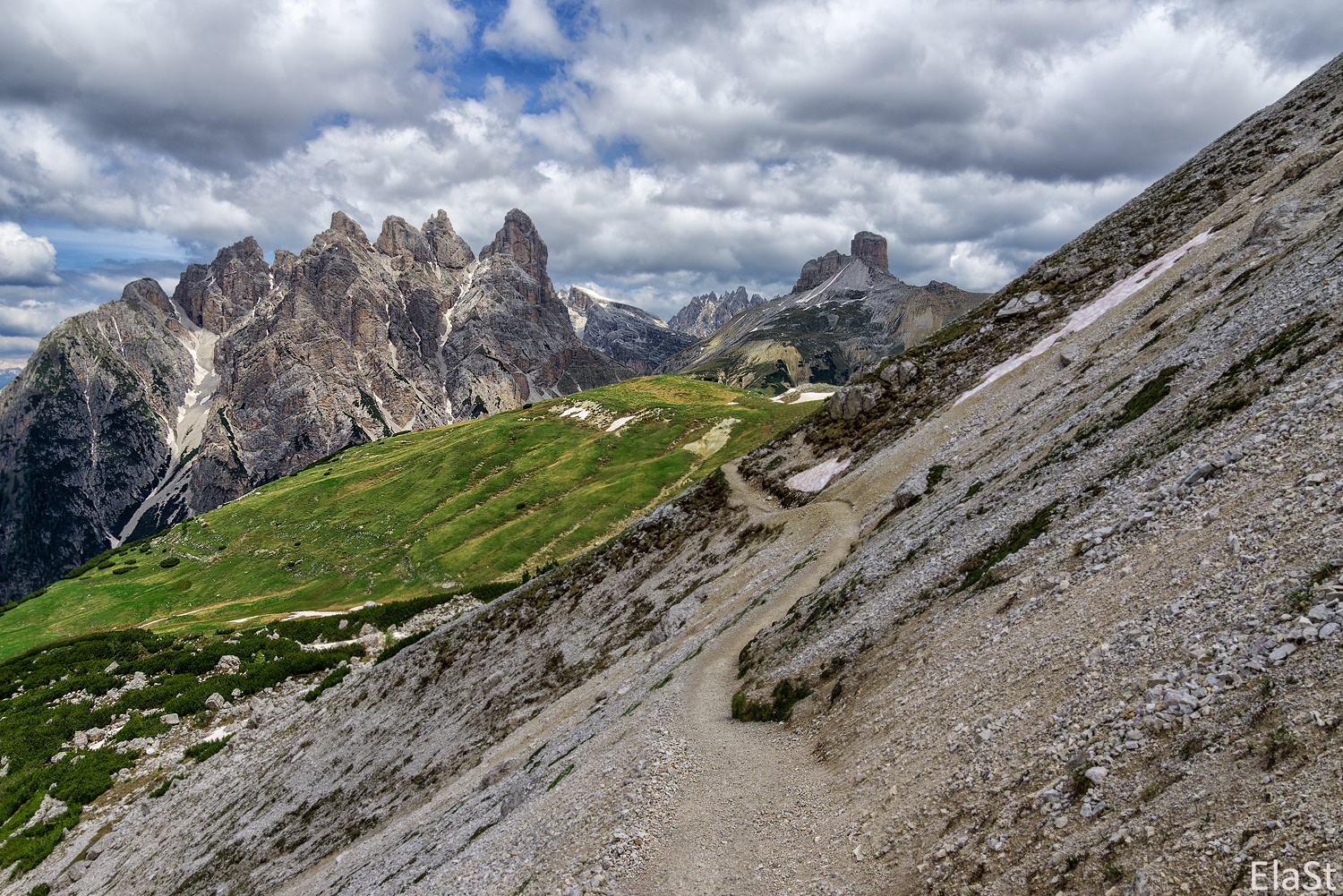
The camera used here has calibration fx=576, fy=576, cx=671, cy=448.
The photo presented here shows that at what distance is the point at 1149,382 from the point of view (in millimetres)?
26359

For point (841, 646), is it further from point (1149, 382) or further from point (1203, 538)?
point (1149, 382)

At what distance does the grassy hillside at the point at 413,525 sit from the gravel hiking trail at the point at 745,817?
76453 mm

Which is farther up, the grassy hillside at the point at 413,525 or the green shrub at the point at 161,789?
the grassy hillside at the point at 413,525

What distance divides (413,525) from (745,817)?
11924cm

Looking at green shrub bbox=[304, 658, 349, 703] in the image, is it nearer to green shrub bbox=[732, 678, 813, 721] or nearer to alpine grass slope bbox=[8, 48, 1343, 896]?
alpine grass slope bbox=[8, 48, 1343, 896]

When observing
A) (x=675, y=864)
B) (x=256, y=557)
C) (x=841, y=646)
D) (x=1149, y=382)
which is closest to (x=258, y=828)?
(x=675, y=864)

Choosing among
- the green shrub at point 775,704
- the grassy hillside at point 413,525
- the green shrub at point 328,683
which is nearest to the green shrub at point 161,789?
the green shrub at point 328,683

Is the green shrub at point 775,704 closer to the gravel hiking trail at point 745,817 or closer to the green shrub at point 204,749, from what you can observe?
the gravel hiking trail at point 745,817

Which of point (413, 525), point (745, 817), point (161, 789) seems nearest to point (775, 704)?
point (745, 817)

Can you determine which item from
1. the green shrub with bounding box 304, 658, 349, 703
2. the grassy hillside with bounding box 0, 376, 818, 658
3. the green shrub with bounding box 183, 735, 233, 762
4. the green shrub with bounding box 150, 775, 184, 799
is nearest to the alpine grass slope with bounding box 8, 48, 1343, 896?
the green shrub with bounding box 150, 775, 184, 799

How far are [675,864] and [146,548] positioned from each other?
18727cm

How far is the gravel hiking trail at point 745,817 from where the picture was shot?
14.6m

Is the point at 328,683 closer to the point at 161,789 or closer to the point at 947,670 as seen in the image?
the point at 161,789

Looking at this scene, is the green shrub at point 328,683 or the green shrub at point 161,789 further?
the green shrub at point 328,683
